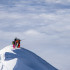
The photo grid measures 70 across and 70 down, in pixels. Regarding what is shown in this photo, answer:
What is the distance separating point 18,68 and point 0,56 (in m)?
4.28

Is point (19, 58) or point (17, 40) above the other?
point (17, 40)

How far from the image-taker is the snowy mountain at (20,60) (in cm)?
3189

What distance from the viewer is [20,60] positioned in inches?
1307

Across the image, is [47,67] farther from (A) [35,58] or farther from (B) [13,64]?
(B) [13,64]

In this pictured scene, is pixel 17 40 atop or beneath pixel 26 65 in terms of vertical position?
atop

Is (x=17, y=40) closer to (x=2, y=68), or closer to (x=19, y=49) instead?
(x=19, y=49)

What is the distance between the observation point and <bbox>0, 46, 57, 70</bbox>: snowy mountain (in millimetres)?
31891

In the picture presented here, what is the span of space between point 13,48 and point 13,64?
5.35 meters

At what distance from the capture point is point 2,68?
31.7 meters

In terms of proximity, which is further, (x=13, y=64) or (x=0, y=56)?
(x=0, y=56)

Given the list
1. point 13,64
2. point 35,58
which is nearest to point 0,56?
point 13,64

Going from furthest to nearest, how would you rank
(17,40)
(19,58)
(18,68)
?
(17,40) → (19,58) → (18,68)

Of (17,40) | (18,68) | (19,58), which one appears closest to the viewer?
(18,68)

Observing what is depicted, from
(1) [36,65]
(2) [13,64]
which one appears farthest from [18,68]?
(1) [36,65]
